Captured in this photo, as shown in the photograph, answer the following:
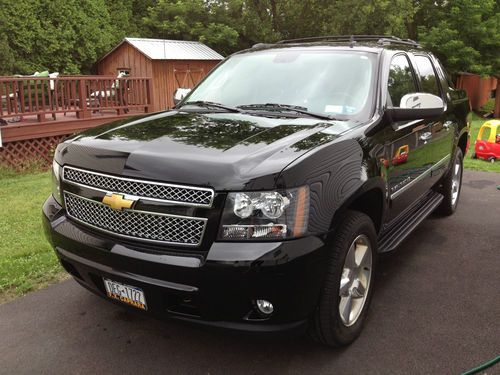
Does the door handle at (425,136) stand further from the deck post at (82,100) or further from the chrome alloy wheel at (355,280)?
the deck post at (82,100)

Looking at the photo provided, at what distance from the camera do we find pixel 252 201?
2447 mm

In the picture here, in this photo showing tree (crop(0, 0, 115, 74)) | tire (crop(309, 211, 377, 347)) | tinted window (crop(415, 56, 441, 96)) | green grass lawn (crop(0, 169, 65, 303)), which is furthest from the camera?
tree (crop(0, 0, 115, 74))

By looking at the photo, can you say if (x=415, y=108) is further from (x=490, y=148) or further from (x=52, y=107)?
(x=52, y=107)

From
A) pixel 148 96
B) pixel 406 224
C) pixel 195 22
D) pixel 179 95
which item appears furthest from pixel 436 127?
pixel 195 22

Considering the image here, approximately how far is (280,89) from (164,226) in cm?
170

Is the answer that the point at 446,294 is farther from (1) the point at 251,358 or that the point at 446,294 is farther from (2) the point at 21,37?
(2) the point at 21,37

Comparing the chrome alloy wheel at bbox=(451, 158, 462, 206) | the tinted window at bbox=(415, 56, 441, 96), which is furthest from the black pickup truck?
the chrome alloy wheel at bbox=(451, 158, 462, 206)

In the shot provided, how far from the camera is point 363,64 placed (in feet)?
12.3

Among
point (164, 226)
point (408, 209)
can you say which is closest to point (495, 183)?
point (408, 209)

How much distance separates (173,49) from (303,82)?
19374 mm

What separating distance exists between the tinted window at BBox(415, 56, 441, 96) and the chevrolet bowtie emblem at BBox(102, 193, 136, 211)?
3.19 metres

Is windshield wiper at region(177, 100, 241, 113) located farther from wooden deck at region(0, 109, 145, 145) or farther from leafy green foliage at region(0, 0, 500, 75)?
leafy green foliage at region(0, 0, 500, 75)

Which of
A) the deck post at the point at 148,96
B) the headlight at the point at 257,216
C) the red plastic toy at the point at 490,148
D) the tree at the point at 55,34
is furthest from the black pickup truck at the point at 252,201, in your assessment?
the tree at the point at 55,34

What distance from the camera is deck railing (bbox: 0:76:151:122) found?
35.9ft
